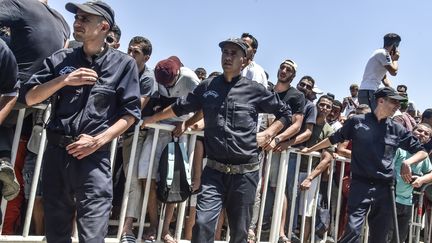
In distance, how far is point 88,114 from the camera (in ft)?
11.4

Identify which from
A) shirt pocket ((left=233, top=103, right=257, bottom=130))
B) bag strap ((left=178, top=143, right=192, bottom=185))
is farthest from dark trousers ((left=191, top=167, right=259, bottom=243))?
shirt pocket ((left=233, top=103, right=257, bottom=130))

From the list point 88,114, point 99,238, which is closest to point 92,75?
point 88,114

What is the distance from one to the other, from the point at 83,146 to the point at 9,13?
1575 mm

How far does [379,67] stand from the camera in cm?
813

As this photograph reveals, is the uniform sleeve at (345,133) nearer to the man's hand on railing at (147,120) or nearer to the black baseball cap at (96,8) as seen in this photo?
the man's hand on railing at (147,120)

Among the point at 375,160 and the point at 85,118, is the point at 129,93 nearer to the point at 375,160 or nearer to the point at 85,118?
the point at 85,118

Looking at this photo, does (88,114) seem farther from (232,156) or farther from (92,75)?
(232,156)

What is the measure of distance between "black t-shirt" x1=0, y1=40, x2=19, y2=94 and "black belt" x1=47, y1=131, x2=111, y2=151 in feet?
1.33

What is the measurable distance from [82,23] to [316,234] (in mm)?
4477

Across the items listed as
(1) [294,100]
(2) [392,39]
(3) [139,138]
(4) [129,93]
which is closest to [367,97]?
(2) [392,39]

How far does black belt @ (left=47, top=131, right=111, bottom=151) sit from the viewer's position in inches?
135

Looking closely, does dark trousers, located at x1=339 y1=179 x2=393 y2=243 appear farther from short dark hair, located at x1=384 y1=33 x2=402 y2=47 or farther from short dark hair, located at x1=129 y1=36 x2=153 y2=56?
short dark hair, located at x1=384 y1=33 x2=402 y2=47

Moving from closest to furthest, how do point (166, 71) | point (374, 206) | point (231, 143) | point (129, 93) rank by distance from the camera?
point (129, 93) < point (231, 143) < point (166, 71) < point (374, 206)

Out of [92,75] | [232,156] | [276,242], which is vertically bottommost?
[276,242]
